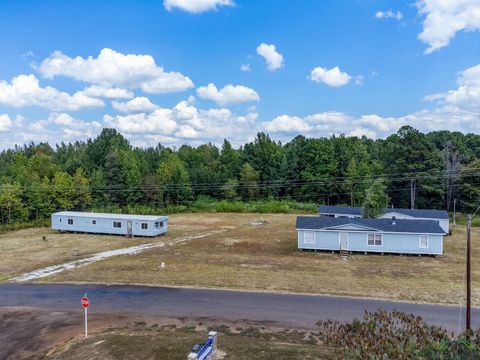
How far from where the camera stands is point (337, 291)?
1759cm

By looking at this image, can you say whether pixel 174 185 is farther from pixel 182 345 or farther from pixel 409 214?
pixel 182 345

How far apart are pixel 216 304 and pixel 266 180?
149 feet

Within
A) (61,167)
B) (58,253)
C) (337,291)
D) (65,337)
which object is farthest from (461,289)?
(61,167)

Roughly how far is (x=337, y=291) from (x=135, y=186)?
40.1 meters

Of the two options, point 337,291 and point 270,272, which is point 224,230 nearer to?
point 270,272

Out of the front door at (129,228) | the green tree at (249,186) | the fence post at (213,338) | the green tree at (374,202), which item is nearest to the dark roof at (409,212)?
the green tree at (374,202)

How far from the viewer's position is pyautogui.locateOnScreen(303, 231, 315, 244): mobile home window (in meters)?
27.1

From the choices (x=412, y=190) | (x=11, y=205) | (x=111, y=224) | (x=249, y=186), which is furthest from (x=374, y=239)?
(x=11, y=205)

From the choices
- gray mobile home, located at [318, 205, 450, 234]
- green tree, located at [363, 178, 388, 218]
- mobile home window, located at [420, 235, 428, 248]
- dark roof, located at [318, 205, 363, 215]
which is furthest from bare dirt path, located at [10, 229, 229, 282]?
mobile home window, located at [420, 235, 428, 248]

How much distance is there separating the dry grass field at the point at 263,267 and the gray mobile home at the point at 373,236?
80cm

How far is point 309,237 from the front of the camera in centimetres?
2716

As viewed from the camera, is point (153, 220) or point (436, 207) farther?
point (436, 207)

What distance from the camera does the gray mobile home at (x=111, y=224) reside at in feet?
109

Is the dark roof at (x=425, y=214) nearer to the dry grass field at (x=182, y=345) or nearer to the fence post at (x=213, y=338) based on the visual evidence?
the dry grass field at (x=182, y=345)
